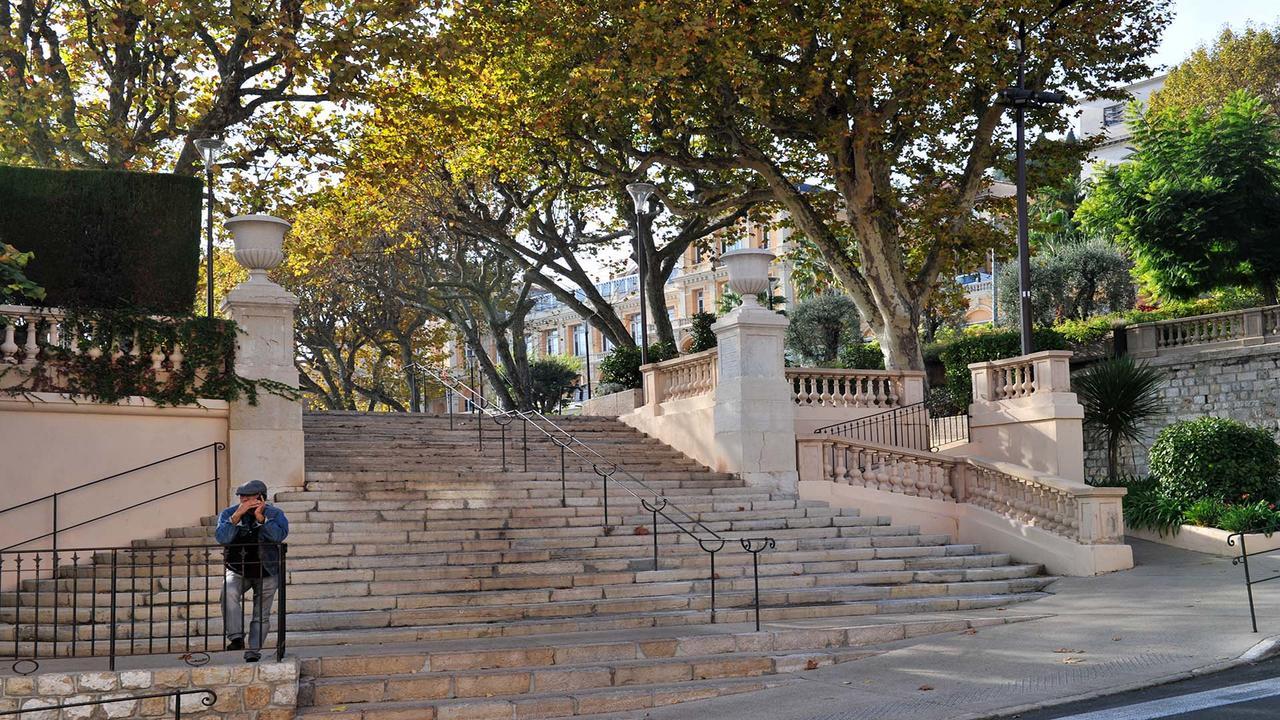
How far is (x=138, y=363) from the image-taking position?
14945mm

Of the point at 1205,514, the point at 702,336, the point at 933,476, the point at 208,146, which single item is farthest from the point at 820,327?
the point at 208,146

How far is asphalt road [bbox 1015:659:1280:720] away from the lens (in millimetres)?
8977

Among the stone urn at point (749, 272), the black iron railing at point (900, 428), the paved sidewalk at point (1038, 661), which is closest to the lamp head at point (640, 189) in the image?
the stone urn at point (749, 272)

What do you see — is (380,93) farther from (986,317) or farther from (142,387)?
(986,317)

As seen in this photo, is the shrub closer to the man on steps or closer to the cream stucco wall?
the cream stucco wall

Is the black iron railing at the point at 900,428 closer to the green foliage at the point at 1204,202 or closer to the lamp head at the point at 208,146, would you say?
the lamp head at the point at 208,146

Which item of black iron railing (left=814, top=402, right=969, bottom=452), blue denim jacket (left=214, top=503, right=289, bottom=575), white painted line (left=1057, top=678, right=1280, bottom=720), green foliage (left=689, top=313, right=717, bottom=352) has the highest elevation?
green foliage (left=689, top=313, right=717, bottom=352)

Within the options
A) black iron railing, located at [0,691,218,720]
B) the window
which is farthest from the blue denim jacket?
the window

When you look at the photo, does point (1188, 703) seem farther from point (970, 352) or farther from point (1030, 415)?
point (970, 352)

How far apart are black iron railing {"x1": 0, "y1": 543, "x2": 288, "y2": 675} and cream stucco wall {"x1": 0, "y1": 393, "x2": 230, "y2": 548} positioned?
41 cm

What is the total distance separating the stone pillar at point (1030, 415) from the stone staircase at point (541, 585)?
2.90 meters

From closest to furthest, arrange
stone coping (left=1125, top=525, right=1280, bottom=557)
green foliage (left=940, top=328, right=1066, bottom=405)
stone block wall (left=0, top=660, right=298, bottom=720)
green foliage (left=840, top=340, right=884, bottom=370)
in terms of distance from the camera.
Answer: stone block wall (left=0, top=660, right=298, bottom=720) → stone coping (left=1125, top=525, right=1280, bottom=557) → green foliage (left=940, top=328, right=1066, bottom=405) → green foliage (left=840, top=340, right=884, bottom=370)

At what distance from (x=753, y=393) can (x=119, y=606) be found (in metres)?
9.43

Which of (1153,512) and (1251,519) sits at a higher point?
(1153,512)
